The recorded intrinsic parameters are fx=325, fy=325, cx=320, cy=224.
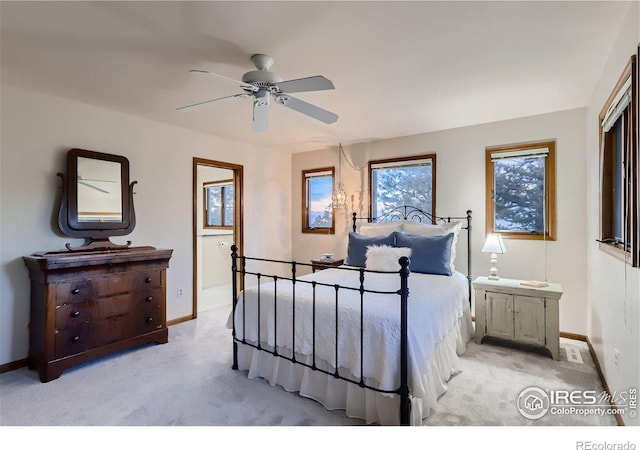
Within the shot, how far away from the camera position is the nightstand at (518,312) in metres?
2.94

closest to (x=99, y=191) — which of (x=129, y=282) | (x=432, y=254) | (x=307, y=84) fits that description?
(x=129, y=282)

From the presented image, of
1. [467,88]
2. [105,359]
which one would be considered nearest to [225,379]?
[105,359]

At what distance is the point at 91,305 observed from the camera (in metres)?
2.85

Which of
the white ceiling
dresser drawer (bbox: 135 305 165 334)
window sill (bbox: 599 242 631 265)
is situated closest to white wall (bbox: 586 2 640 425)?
window sill (bbox: 599 242 631 265)

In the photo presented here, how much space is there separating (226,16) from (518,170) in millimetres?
3393

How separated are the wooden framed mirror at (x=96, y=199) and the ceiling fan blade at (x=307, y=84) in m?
2.22

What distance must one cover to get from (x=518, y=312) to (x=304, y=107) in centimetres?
272

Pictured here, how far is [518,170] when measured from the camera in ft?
12.1

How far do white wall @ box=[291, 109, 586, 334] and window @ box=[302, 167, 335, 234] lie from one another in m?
0.18

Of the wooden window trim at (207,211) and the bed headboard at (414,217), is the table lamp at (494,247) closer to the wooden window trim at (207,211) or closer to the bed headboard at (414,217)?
the bed headboard at (414,217)

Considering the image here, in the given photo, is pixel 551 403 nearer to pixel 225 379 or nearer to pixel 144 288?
pixel 225 379

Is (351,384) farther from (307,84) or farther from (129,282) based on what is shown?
(129,282)

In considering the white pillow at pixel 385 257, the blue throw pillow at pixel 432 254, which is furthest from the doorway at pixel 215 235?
the blue throw pillow at pixel 432 254

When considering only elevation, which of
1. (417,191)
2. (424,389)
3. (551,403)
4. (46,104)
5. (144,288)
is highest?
(46,104)
